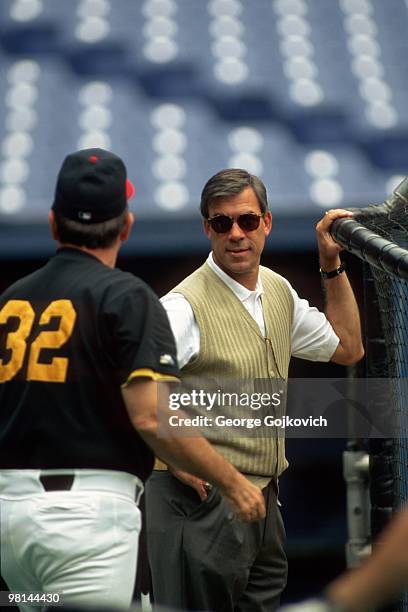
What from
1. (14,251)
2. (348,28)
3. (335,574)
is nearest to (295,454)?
(335,574)

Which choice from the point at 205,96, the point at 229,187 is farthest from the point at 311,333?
the point at 205,96

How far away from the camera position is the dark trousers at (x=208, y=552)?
2410 millimetres

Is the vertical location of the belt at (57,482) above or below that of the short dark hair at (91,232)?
below

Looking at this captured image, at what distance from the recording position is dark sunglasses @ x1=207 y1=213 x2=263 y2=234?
253cm

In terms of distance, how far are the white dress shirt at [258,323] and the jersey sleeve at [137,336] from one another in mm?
509

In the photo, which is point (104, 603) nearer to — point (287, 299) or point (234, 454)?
point (234, 454)

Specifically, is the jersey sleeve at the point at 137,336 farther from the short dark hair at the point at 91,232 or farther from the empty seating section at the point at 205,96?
the empty seating section at the point at 205,96

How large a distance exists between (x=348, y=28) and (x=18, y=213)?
252cm

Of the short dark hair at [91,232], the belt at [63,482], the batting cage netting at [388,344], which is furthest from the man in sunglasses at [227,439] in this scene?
the belt at [63,482]

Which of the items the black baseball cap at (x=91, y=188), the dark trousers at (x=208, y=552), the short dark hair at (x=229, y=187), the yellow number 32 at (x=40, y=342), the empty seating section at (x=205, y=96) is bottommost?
the dark trousers at (x=208, y=552)

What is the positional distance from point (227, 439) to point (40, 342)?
26.6 inches

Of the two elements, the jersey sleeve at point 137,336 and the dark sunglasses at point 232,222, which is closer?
the jersey sleeve at point 137,336

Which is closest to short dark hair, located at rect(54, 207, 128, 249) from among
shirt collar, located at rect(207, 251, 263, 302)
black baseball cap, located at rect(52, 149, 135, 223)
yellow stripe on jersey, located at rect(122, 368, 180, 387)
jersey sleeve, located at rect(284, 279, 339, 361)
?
black baseball cap, located at rect(52, 149, 135, 223)
